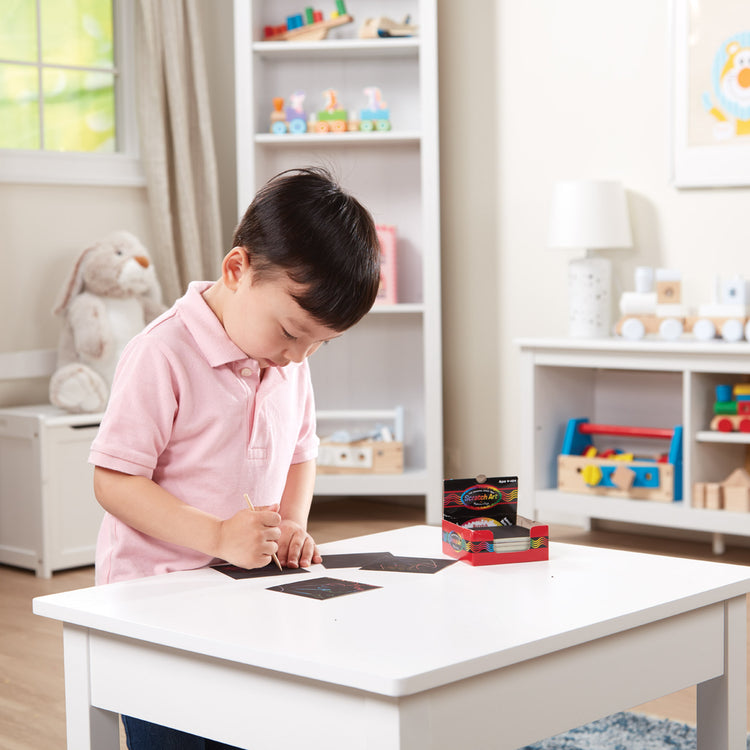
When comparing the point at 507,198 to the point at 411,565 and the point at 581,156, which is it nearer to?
the point at 581,156

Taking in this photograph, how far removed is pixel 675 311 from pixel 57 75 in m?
2.21

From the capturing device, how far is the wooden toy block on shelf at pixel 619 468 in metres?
3.30

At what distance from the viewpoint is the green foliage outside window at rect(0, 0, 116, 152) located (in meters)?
3.68

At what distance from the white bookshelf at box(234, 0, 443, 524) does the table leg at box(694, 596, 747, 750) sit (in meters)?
2.71

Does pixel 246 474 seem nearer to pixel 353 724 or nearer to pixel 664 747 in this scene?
pixel 353 724

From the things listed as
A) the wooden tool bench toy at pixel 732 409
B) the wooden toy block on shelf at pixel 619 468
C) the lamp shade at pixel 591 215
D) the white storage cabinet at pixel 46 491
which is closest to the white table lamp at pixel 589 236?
the lamp shade at pixel 591 215

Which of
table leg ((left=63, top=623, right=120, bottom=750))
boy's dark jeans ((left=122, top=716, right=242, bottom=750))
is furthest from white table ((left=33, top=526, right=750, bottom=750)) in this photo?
boy's dark jeans ((left=122, top=716, right=242, bottom=750))

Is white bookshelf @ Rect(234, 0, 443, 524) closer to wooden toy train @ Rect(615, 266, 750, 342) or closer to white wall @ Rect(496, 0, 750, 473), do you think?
white wall @ Rect(496, 0, 750, 473)

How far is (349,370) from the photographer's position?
4.17 metres

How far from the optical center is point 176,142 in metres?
3.95

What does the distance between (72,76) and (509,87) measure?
152 cm

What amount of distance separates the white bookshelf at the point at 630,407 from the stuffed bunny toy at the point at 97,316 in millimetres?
1229

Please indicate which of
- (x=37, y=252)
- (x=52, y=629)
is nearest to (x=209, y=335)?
(x=52, y=629)

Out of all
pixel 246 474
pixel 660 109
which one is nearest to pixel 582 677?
pixel 246 474
